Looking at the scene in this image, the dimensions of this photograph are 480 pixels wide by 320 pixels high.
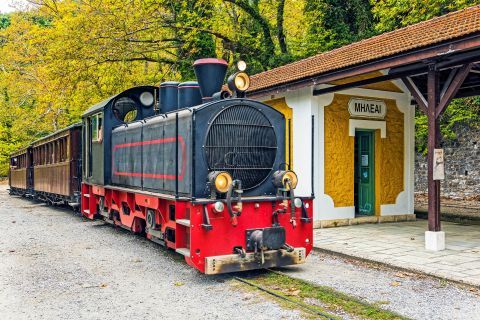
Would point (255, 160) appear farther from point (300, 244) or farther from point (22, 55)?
point (22, 55)

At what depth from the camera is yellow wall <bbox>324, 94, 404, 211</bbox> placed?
10562mm

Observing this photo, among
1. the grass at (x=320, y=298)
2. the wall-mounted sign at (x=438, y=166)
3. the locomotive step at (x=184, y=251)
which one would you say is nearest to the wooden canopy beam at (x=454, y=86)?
the wall-mounted sign at (x=438, y=166)

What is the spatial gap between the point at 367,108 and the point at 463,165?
8.24 m

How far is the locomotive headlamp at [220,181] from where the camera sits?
578 centimetres

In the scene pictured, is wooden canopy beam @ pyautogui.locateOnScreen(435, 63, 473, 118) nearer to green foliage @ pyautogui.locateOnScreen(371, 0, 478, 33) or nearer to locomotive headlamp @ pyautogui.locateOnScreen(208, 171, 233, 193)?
locomotive headlamp @ pyautogui.locateOnScreen(208, 171, 233, 193)

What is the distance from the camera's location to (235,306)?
4.85 metres

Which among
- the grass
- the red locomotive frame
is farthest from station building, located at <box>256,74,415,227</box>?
the grass

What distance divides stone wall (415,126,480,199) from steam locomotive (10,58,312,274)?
1273cm

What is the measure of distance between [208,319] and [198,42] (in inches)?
684

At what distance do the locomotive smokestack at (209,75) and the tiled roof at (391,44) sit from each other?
10.2 feet

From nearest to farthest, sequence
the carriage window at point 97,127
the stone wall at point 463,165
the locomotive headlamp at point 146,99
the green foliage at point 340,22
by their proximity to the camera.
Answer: the locomotive headlamp at point 146,99 → the carriage window at point 97,127 → the stone wall at point 463,165 → the green foliage at point 340,22

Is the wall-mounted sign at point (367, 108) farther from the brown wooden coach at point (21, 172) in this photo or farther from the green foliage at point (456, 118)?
the brown wooden coach at point (21, 172)

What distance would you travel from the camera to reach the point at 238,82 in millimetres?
6578

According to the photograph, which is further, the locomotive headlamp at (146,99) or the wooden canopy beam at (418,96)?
the locomotive headlamp at (146,99)
